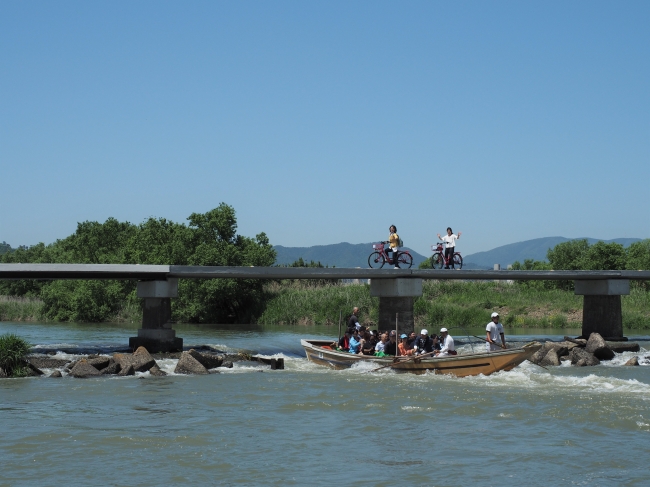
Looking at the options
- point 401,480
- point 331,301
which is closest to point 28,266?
point 401,480

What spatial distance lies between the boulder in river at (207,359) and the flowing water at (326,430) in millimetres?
1647

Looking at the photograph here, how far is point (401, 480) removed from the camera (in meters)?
12.9

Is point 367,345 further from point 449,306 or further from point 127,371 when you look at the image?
point 449,306

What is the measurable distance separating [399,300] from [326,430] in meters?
19.8

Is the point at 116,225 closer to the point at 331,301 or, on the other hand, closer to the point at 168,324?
the point at 331,301

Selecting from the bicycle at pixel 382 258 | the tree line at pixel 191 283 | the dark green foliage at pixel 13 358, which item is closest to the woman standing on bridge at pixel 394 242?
the bicycle at pixel 382 258

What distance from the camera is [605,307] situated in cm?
4069

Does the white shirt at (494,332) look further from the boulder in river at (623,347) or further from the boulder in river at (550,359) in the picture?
the boulder in river at (623,347)

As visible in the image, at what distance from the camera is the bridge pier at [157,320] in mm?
32719

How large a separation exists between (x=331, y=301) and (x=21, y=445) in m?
41.4

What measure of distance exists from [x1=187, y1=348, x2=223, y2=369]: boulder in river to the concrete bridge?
17.3 ft

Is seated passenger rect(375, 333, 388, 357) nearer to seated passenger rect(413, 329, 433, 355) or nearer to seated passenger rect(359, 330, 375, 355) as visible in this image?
seated passenger rect(359, 330, 375, 355)

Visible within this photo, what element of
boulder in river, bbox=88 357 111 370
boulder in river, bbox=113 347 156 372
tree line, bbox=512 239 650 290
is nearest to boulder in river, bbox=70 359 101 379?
boulder in river, bbox=88 357 111 370

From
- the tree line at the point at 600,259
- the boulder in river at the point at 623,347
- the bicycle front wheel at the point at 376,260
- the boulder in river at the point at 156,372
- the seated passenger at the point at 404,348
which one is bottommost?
the boulder in river at the point at 156,372
